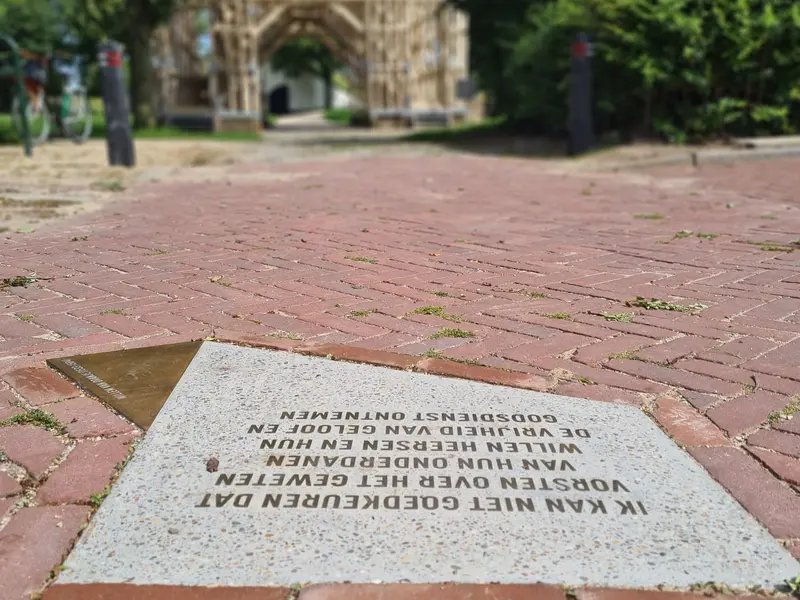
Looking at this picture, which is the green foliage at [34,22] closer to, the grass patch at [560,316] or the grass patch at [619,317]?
the grass patch at [560,316]

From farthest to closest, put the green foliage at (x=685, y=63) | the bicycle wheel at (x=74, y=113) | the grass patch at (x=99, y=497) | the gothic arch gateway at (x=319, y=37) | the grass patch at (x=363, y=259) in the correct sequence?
the gothic arch gateway at (x=319, y=37)
the bicycle wheel at (x=74, y=113)
the green foliage at (x=685, y=63)
the grass patch at (x=363, y=259)
the grass patch at (x=99, y=497)

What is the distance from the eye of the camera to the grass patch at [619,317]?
12.5ft

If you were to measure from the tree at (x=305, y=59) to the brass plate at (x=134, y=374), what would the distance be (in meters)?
38.9

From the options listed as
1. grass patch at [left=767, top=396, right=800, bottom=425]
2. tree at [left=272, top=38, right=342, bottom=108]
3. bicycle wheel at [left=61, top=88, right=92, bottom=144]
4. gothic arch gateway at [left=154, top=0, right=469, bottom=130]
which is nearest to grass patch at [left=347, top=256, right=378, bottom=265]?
grass patch at [left=767, top=396, right=800, bottom=425]

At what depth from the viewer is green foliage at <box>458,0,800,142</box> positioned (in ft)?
37.9

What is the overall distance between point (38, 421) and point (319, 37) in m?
28.0

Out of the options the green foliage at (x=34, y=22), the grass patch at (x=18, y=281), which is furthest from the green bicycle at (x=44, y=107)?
the grass patch at (x=18, y=281)

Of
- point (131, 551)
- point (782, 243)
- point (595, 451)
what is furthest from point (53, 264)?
point (782, 243)

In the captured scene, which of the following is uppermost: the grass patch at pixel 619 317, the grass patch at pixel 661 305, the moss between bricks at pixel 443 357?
the grass patch at pixel 661 305

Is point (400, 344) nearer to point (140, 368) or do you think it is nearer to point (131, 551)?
point (140, 368)

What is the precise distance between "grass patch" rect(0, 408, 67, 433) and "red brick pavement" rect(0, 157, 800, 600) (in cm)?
2

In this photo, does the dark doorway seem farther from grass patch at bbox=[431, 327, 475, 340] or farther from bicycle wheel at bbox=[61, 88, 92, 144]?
grass patch at bbox=[431, 327, 475, 340]

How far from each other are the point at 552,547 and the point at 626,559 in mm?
177

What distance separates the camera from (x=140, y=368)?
3209 millimetres
